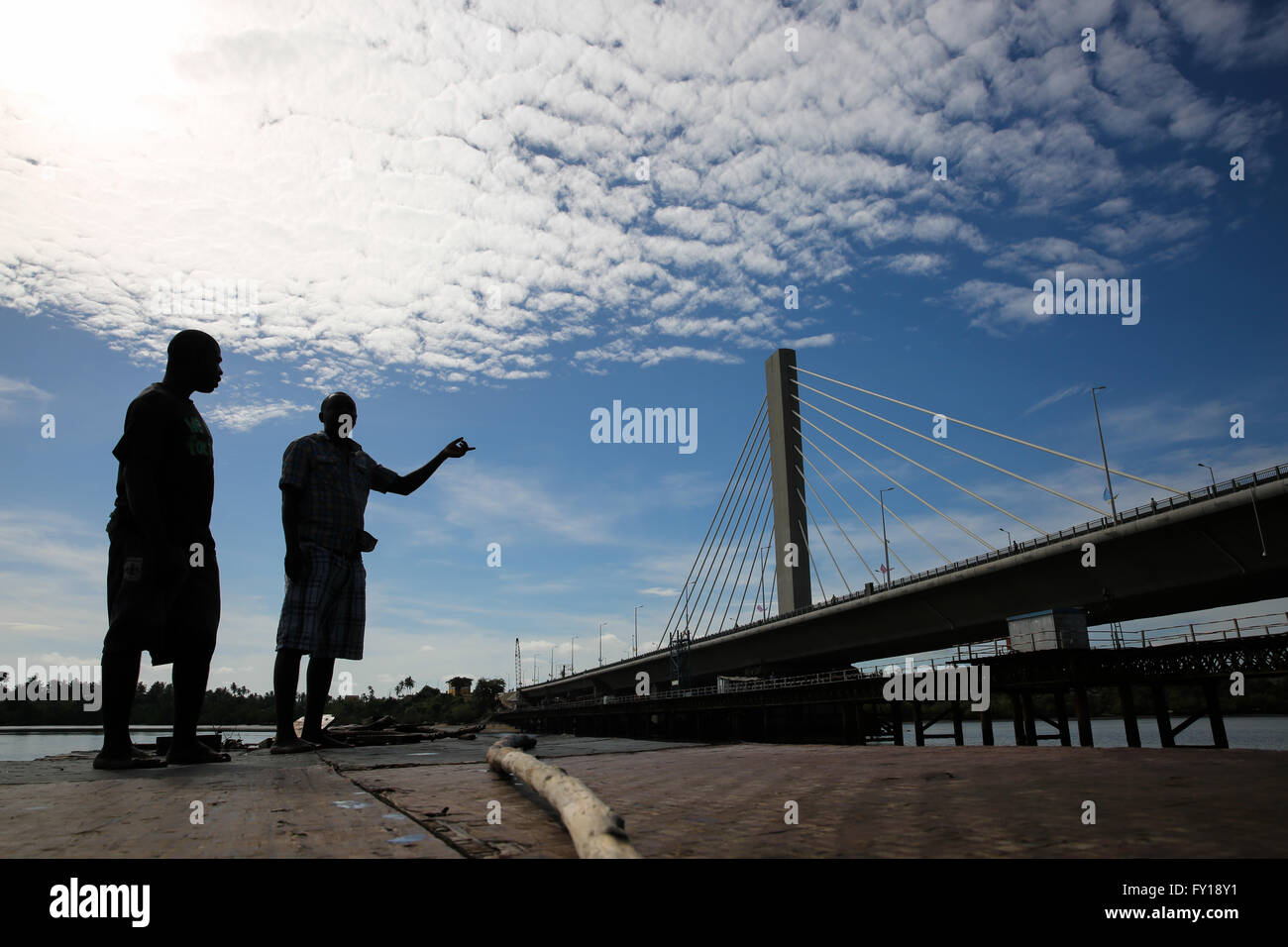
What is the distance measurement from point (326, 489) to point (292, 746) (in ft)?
7.99

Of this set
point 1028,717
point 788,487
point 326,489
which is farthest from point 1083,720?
point 326,489

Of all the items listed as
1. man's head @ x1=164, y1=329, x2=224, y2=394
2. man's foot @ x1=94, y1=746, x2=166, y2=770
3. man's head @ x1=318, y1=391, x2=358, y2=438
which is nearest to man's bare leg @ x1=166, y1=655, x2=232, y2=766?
man's foot @ x1=94, y1=746, x2=166, y2=770

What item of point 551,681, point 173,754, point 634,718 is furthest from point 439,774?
point 551,681

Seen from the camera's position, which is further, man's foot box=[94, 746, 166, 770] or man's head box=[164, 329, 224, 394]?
man's head box=[164, 329, 224, 394]

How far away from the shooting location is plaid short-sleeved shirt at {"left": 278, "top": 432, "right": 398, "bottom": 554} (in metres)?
6.84

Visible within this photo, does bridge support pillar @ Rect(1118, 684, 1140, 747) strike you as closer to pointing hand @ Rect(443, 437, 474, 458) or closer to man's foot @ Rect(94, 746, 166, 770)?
pointing hand @ Rect(443, 437, 474, 458)

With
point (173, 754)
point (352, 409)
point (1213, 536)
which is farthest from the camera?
point (1213, 536)

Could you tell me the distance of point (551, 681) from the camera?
96.4m

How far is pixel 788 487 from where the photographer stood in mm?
42469

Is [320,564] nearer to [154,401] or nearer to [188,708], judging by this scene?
[188,708]
